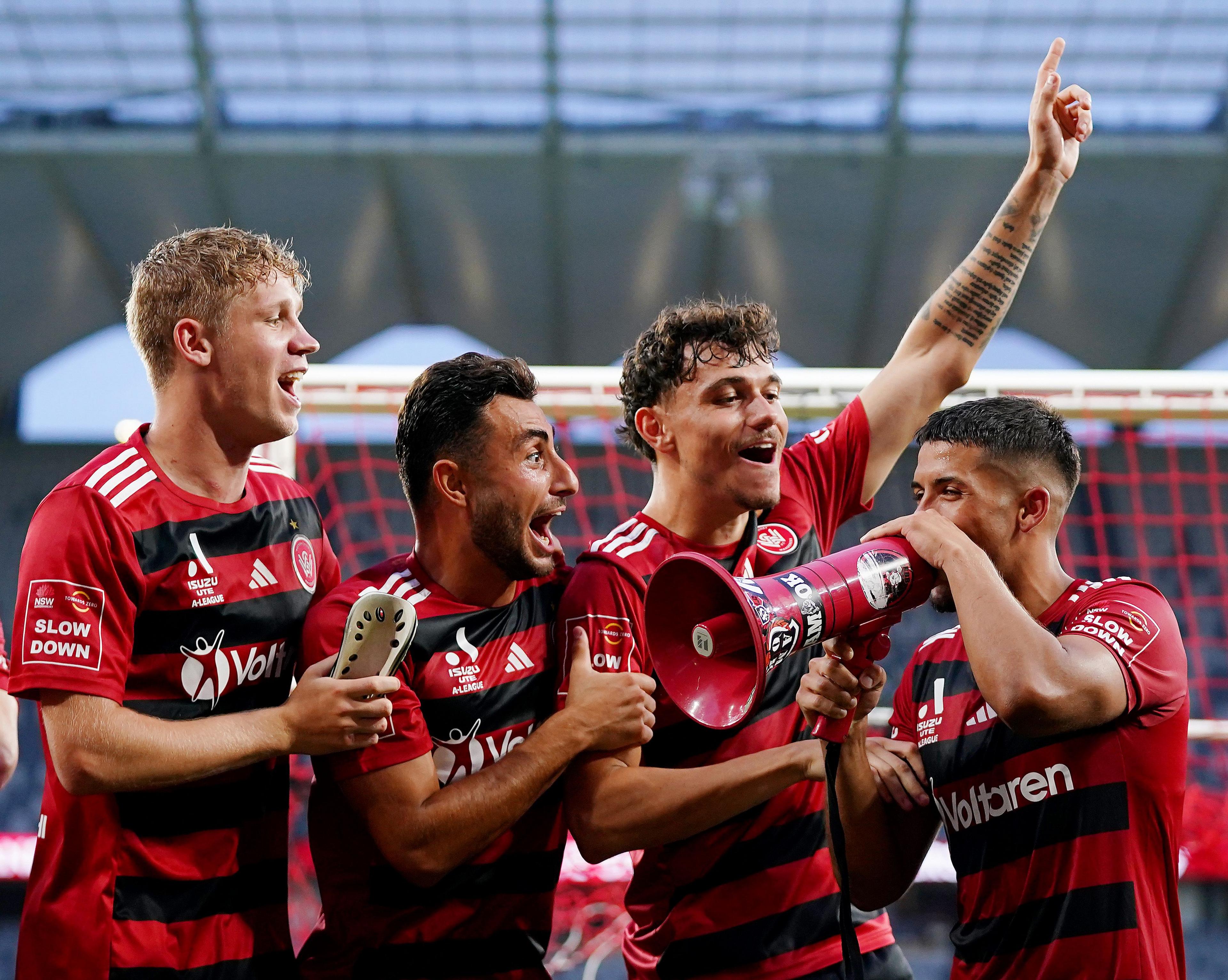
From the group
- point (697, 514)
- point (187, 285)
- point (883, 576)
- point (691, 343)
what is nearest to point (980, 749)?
point (883, 576)

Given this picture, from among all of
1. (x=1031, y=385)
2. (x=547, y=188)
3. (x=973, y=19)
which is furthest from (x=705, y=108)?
(x=1031, y=385)

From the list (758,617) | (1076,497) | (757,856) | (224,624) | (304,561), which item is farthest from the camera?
(1076,497)

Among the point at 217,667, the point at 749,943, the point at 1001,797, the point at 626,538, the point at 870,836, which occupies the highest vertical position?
the point at 626,538

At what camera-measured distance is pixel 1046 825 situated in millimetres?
2223

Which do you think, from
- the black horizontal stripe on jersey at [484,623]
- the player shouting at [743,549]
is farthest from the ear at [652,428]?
the black horizontal stripe on jersey at [484,623]

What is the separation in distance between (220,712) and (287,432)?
62 cm

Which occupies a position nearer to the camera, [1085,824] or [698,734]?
[1085,824]

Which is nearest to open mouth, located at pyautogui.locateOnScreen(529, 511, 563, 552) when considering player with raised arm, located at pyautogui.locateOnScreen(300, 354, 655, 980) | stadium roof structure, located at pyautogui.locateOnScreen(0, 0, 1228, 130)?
player with raised arm, located at pyautogui.locateOnScreen(300, 354, 655, 980)

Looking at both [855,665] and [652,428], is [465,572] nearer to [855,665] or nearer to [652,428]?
[652,428]

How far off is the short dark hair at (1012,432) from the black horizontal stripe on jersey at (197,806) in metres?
1.62

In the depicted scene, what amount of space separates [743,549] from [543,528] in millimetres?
477

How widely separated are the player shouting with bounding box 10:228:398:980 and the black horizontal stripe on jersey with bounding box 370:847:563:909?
258 millimetres

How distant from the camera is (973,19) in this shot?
15.4 meters

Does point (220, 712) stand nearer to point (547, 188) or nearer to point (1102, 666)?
point (1102, 666)
